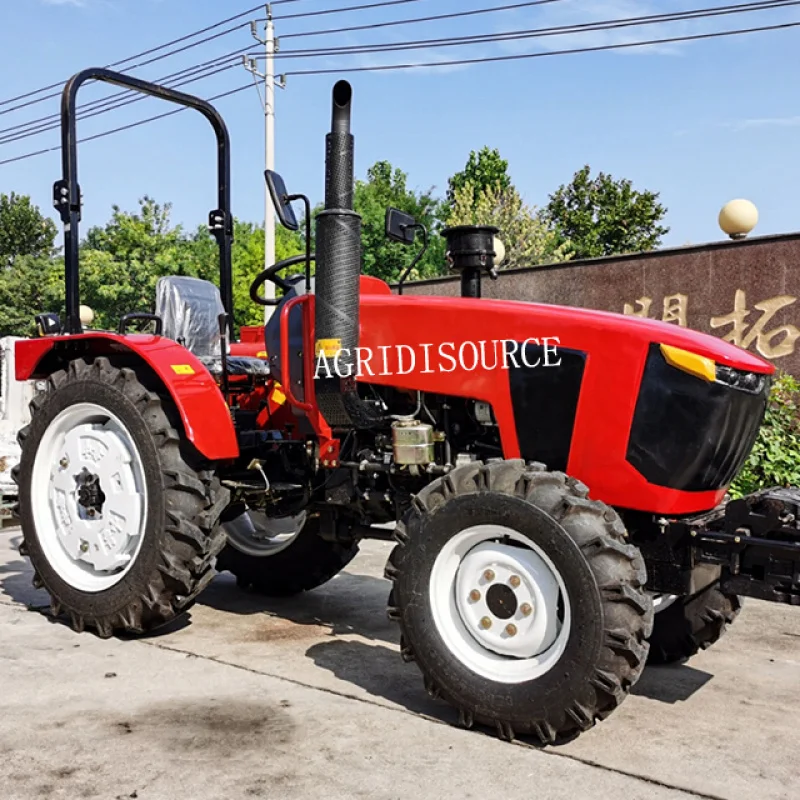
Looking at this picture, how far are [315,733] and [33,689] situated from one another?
122 centimetres

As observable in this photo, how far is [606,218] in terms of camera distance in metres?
36.7

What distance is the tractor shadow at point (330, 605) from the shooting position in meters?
4.73

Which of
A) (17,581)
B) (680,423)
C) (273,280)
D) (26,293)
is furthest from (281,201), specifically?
Answer: (26,293)

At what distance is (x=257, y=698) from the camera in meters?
3.55

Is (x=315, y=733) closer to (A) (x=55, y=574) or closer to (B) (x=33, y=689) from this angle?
(B) (x=33, y=689)

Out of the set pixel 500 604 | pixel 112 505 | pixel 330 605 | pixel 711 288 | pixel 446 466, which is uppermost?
pixel 711 288

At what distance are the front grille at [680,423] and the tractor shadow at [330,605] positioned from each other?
5.59 ft

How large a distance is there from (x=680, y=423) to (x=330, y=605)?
263cm

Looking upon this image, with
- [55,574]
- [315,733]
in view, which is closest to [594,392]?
[315,733]

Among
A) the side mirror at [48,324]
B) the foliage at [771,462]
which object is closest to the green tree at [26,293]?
the foliage at [771,462]

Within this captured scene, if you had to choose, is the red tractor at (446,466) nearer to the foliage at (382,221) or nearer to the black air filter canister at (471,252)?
the black air filter canister at (471,252)

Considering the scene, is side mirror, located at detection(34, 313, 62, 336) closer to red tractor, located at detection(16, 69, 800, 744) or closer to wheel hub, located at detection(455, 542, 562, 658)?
red tractor, located at detection(16, 69, 800, 744)

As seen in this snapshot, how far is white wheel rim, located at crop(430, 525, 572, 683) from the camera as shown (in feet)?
10.3

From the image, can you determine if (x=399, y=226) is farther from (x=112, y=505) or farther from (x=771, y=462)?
(x=771, y=462)
